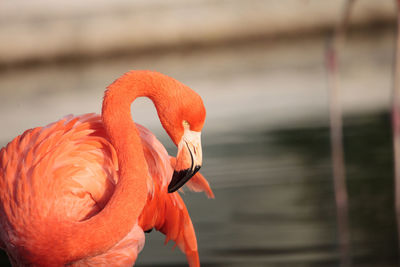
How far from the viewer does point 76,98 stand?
999 centimetres

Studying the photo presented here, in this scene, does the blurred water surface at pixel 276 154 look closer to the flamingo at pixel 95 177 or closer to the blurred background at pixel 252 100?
the blurred background at pixel 252 100

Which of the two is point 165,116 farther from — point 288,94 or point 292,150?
point 288,94

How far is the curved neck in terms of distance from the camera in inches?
97.0

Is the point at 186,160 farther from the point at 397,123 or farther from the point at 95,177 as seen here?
the point at 397,123

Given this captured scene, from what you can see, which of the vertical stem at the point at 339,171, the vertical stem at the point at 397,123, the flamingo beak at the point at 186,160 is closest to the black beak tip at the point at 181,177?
the flamingo beak at the point at 186,160

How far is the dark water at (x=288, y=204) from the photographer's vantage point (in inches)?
128

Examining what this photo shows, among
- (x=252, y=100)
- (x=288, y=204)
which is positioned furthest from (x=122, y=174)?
(x=252, y=100)

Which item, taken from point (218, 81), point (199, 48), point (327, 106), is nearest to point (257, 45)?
point (199, 48)

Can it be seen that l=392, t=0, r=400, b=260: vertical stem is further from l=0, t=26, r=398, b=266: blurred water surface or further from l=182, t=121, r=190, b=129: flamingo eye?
l=182, t=121, r=190, b=129: flamingo eye

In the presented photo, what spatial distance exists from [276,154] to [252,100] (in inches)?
127

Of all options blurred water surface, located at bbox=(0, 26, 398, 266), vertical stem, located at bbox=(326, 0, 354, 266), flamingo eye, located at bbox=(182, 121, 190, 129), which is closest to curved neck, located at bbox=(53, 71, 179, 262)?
flamingo eye, located at bbox=(182, 121, 190, 129)

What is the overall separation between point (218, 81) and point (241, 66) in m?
2.78

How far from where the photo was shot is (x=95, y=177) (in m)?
2.76

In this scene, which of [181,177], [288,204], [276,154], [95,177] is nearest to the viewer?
[181,177]
